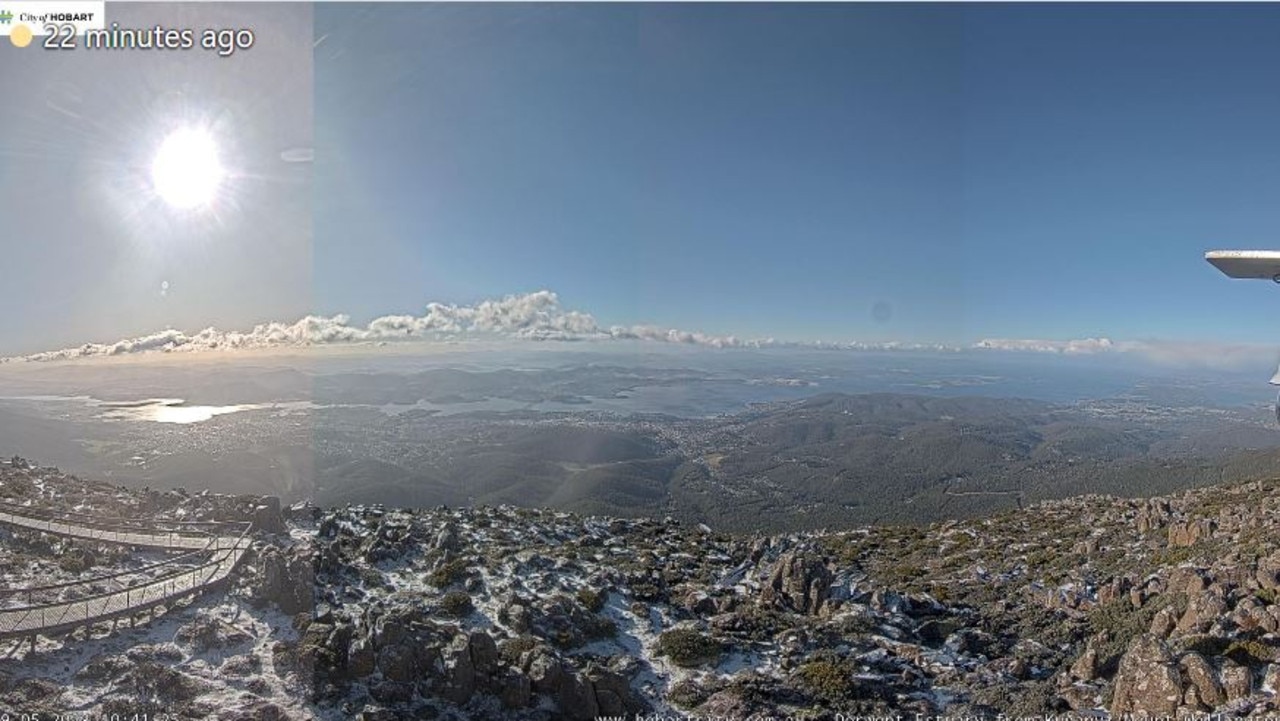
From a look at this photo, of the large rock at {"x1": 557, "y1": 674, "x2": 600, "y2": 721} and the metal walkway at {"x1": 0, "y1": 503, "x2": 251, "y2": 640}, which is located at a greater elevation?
the metal walkway at {"x1": 0, "y1": 503, "x2": 251, "y2": 640}

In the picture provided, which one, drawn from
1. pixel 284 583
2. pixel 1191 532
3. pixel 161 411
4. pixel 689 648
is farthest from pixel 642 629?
pixel 161 411

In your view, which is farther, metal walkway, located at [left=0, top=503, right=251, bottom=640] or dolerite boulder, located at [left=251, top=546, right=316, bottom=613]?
dolerite boulder, located at [left=251, top=546, right=316, bottom=613]

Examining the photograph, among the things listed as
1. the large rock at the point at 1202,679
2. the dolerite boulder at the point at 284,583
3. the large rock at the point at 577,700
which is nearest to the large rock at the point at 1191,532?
the large rock at the point at 1202,679

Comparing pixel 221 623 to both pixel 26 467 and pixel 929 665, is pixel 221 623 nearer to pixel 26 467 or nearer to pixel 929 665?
pixel 929 665

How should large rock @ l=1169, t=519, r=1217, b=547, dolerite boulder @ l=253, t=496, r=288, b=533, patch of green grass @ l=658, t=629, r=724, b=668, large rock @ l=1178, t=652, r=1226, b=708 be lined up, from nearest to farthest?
large rock @ l=1178, t=652, r=1226, b=708, patch of green grass @ l=658, t=629, r=724, b=668, large rock @ l=1169, t=519, r=1217, b=547, dolerite boulder @ l=253, t=496, r=288, b=533

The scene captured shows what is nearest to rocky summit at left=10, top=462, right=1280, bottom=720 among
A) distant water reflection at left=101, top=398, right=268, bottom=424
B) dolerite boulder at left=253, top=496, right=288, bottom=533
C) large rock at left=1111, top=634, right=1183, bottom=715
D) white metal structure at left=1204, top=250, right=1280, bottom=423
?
large rock at left=1111, top=634, right=1183, bottom=715

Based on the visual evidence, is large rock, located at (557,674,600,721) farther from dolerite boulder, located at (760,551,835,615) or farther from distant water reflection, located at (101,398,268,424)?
distant water reflection, located at (101,398,268,424)
